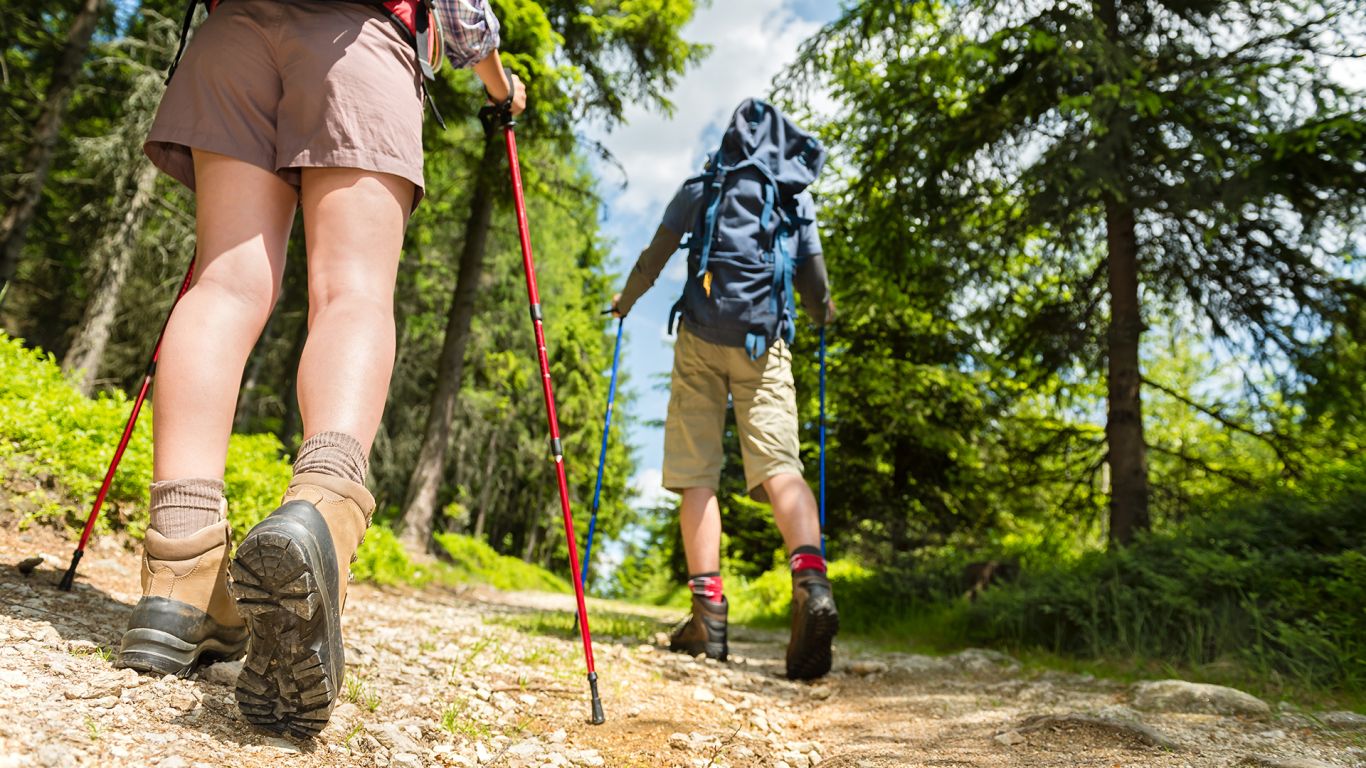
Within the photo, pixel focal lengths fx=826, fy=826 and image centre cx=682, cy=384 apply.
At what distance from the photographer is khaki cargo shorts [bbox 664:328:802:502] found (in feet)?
12.7

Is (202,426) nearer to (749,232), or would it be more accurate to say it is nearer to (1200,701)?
(749,232)

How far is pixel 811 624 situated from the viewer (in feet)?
11.6

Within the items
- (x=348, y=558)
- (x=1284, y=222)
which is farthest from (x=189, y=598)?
(x=1284, y=222)

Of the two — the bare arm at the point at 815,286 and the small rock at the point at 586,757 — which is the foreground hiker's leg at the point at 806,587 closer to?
the bare arm at the point at 815,286

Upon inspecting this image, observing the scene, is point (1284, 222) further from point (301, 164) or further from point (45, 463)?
point (45, 463)

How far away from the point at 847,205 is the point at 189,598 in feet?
25.3

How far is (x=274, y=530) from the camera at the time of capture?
1.35 m

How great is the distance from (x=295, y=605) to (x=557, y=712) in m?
1.21

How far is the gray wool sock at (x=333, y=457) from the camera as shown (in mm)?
1583

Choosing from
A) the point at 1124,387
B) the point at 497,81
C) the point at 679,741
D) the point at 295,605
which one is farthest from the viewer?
the point at 1124,387

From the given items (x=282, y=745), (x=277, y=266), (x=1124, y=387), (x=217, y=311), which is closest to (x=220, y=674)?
(x=282, y=745)

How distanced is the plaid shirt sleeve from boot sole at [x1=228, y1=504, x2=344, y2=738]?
4.85 feet

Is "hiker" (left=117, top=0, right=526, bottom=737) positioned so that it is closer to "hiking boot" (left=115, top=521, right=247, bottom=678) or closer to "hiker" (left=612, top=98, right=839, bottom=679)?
"hiking boot" (left=115, top=521, right=247, bottom=678)

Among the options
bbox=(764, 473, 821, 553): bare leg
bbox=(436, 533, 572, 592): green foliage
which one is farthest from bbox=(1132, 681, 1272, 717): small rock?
bbox=(436, 533, 572, 592): green foliage
